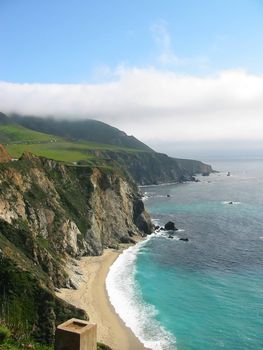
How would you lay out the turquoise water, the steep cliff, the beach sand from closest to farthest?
the steep cliff, the beach sand, the turquoise water

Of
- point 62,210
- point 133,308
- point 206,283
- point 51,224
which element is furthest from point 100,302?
point 62,210

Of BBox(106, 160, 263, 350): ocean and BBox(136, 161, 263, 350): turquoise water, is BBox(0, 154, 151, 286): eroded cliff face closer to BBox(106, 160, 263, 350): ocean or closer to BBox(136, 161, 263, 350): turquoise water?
BBox(106, 160, 263, 350): ocean

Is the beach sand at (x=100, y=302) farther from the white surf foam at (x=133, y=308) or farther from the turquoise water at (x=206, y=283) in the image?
the turquoise water at (x=206, y=283)

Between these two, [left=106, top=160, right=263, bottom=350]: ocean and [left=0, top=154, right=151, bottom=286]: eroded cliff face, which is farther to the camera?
[left=0, top=154, right=151, bottom=286]: eroded cliff face

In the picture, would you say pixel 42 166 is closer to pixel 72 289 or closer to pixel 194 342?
pixel 72 289

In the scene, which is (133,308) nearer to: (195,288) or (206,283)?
(195,288)

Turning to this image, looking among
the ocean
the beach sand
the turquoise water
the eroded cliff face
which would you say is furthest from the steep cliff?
the turquoise water

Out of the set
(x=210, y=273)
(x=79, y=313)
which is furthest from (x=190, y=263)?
(x=79, y=313)

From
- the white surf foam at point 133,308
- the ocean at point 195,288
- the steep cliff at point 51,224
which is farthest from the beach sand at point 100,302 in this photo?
the steep cliff at point 51,224
